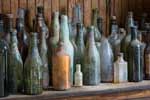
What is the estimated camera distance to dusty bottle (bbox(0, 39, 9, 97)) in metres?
1.64

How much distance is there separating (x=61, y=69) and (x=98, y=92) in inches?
8.4

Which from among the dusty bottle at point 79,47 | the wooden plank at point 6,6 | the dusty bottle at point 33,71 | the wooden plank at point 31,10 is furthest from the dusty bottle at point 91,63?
the wooden plank at point 6,6

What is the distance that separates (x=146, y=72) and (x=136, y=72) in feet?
0.26

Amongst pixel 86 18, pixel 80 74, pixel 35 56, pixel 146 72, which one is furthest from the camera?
pixel 86 18

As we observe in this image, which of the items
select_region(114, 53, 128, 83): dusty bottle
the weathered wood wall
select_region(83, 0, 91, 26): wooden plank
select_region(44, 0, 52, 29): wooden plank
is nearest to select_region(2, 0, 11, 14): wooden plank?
the weathered wood wall

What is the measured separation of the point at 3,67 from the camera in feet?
5.47

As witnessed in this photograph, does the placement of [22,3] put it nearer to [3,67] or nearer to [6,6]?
[6,6]

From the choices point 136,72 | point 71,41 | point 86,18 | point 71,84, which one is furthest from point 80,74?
point 86,18

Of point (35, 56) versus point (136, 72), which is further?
point (136, 72)

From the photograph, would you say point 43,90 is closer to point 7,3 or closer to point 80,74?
point 80,74

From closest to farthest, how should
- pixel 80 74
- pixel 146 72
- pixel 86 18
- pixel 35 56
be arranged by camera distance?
Answer: pixel 35 56 → pixel 80 74 → pixel 146 72 → pixel 86 18

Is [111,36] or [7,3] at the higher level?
[7,3]

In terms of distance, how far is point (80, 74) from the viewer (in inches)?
72.4

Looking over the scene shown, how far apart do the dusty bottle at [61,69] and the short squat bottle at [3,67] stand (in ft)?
0.78
